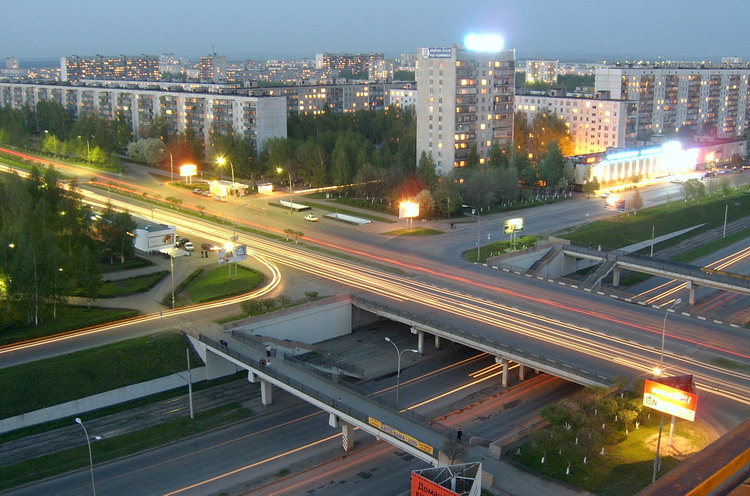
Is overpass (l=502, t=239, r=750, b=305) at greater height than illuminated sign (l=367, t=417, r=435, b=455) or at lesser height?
greater

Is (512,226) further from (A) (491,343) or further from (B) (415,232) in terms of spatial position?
(A) (491,343)

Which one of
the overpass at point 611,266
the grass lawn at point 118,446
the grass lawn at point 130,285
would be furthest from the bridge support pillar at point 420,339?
the grass lawn at point 130,285

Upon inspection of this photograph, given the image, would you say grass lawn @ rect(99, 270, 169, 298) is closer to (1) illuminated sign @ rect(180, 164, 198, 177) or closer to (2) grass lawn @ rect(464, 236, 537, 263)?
(2) grass lawn @ rect(464, 236, 537, 263)

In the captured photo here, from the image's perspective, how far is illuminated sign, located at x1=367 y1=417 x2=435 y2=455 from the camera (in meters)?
26.7

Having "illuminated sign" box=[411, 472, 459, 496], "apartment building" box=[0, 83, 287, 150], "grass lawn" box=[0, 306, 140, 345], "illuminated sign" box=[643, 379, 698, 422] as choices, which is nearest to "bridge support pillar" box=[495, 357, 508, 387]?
"illuminated sign" box=[643, 379, 698, 422]

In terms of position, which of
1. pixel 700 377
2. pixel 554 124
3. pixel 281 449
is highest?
pixel 554 124

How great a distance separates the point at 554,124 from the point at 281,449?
83.8 metres

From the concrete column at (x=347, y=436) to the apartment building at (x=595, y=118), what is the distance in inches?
3288

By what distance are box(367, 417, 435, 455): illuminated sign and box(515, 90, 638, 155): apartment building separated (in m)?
85.3

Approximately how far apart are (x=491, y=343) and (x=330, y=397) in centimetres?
1007

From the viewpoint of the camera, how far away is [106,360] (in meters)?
36.8

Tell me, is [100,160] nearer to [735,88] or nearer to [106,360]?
[106,360]

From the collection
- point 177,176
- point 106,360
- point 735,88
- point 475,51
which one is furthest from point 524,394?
point 735,88

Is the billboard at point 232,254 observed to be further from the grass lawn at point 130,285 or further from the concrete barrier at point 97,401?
the concrete barrier at point 97,401
